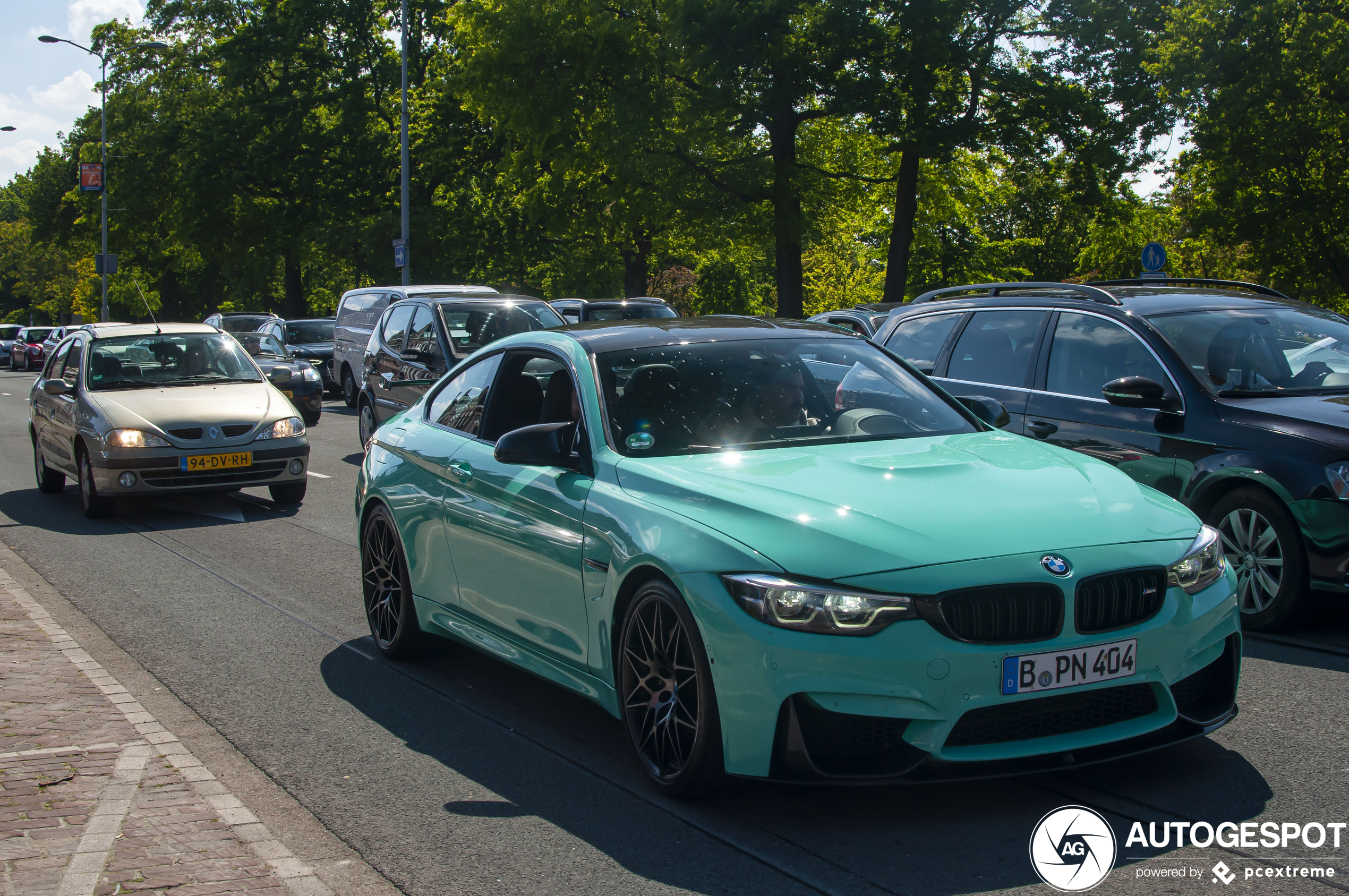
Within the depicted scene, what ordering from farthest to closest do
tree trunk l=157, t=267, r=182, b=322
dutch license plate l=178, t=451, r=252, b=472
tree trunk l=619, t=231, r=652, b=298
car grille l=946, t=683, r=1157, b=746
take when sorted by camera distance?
tree trunk l=157, t=267, r=182, b=322 < tree trunk l=619, t=231, r=652, b=298 < dutch license plate l=178, t=451, r=252, b=472 < car grille l=946, t=683, r=1157, b=746

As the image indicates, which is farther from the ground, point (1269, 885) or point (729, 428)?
point (729, 428)

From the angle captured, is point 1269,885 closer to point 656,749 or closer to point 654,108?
point 656,749

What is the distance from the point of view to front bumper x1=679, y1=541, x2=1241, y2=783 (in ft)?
12.8

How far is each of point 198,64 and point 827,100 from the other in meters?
34.8

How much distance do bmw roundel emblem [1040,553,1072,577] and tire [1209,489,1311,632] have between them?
3.18m

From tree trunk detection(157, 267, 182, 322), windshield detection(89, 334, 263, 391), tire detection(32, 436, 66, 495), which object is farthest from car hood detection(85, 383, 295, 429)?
tree trunk detection(157, 267, 182, 322)

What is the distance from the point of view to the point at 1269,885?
364 centimetres

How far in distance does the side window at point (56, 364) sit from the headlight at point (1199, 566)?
12.0 metres

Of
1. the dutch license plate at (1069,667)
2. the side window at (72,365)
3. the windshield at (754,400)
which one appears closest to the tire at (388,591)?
the windshield at (754,400)

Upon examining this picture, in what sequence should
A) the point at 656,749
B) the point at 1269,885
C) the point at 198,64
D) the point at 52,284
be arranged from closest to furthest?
the point at 1269,885
the point at 656,749
the point at 198,64
the point at 52,284

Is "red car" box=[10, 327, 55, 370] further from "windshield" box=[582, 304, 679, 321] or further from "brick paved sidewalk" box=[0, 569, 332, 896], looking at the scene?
"brick paved sidewalk" box=[0, 569, 332, 896]

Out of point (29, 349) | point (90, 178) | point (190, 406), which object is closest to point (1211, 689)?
point (190, 406)

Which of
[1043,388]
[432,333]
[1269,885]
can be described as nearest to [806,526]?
[1269,885]
